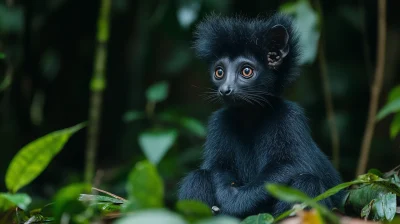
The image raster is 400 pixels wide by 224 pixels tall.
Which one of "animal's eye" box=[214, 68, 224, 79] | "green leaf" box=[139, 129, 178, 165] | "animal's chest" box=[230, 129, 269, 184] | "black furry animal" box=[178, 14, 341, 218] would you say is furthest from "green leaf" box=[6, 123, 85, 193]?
"green leaf" box=[139, 129, 178, 165]

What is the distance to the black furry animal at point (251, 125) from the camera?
5.24 m

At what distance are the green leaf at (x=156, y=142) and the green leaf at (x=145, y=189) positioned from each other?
4078 mm

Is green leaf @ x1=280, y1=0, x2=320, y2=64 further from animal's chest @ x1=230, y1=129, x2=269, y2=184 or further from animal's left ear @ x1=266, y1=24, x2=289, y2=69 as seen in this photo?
animal's chest @ x1=230, y1=129, x2=269, y2=184

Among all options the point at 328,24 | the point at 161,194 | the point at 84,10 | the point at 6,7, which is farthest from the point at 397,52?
the point at 161,194

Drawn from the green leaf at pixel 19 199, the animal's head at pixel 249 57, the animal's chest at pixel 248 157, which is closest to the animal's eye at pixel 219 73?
the animal's head at pixel 249 57

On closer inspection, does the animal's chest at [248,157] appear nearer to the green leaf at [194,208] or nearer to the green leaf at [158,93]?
the green leaf at [158,93]

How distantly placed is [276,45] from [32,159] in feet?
9.90

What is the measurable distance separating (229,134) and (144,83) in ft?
17.1

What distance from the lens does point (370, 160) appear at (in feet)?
32.1

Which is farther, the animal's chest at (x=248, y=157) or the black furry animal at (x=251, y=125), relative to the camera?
the animal's chest at (x=248, y=157)

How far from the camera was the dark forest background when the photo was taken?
9242 millimetres

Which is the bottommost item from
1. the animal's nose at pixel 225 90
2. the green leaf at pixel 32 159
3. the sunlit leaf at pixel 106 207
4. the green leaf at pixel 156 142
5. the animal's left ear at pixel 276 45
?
the sunlit leaf at pixel 106 207

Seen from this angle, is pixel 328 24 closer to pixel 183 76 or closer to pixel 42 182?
pixel 183 76

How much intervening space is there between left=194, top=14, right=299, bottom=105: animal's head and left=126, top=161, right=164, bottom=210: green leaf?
2705 mm
